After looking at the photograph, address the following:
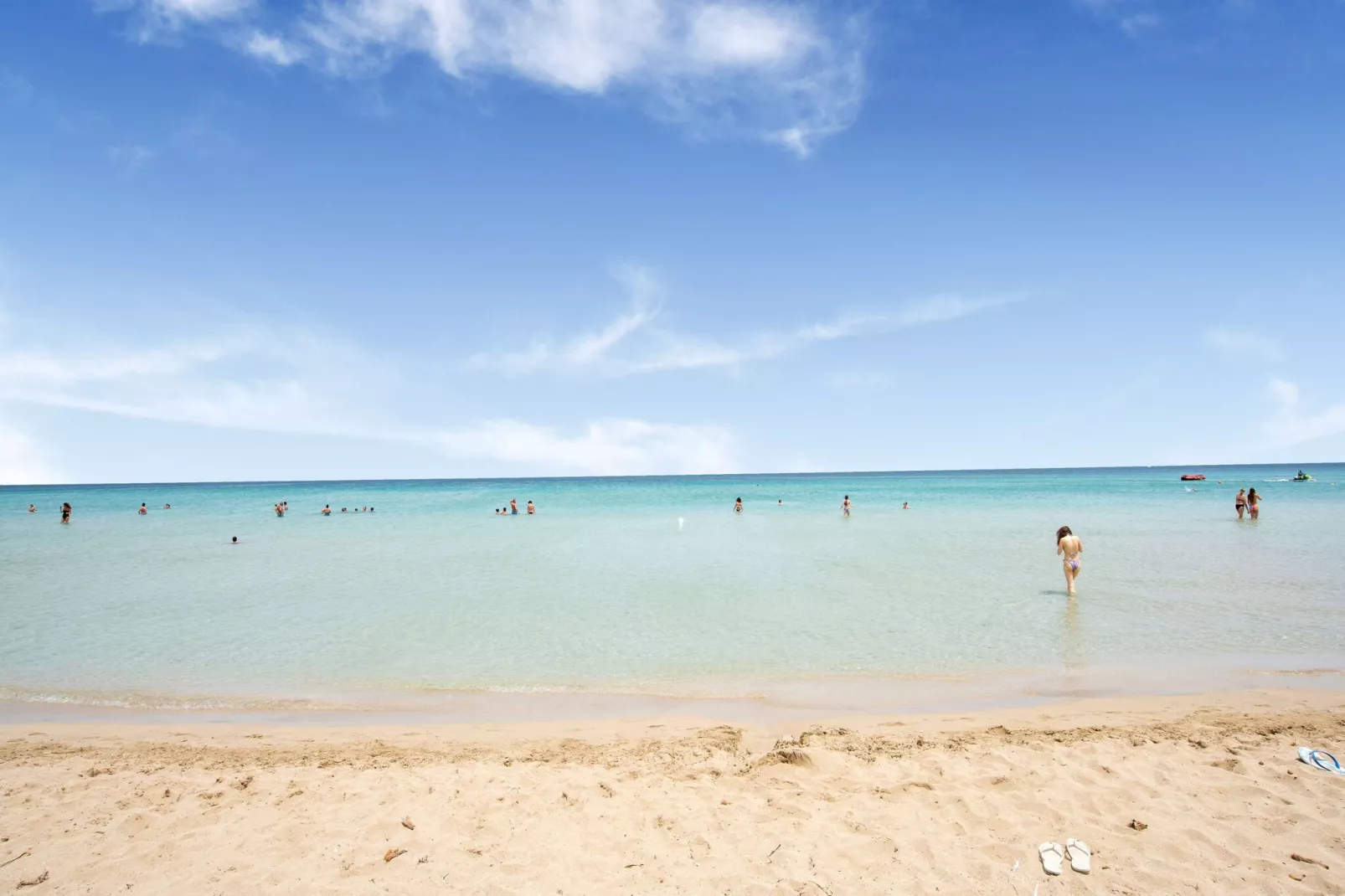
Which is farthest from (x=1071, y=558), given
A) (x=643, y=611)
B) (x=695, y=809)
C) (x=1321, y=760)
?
(x=695, y=809)

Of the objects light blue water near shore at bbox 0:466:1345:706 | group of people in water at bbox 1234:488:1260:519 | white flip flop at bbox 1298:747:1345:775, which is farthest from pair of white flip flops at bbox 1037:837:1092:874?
group of people in water at bbox 1234:488:1260:519

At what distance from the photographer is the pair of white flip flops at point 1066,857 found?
4.51 meters

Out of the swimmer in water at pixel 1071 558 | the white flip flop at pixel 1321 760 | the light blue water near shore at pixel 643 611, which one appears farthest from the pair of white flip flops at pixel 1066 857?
the swimmer in water at pixel 1071 558

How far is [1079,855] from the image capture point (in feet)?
15.2

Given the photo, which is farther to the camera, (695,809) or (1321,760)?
(1321,760)

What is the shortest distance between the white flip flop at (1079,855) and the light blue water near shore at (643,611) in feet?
15.7

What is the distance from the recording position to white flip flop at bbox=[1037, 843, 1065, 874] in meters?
4.50

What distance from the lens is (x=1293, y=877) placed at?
14.3 feet

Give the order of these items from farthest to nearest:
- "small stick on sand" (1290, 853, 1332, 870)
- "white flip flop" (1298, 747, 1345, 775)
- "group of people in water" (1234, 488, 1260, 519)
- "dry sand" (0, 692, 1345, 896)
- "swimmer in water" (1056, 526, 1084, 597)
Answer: "group of people in water" (1234, 488, 1260, 519), "swimmer in water" (1056, 526, 1084, 597), "white flip flop" (1298, 747, 1345, 775), "dry sand" (0, 692, 1345, 896), "small stick on sand" (1290, 853, 1332, 870)

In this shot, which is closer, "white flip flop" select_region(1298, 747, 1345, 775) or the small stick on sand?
the small stick on sand

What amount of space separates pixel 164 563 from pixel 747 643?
22.2m

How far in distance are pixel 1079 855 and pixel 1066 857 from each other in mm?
85

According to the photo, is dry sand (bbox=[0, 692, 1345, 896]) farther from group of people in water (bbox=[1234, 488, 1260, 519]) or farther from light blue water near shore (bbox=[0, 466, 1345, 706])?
group of people in water (bbox=[1234, 488, 1260, 519])

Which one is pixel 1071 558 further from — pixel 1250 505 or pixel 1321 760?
pixel 1250 505
